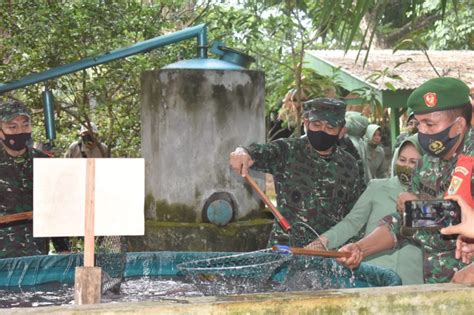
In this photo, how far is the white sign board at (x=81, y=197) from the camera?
3.42 metres

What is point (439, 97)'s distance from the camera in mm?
3736

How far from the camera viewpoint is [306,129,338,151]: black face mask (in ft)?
18.1

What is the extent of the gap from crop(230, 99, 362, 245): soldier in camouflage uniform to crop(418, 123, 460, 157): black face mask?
5.58 ft

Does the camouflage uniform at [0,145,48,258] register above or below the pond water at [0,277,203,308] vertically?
above

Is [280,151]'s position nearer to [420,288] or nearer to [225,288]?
[225,288]

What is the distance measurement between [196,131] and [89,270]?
3.82 metres

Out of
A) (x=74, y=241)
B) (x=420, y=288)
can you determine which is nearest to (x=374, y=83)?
(x=74, y=241)

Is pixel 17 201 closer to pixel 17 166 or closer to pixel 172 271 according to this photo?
pixel 17 166

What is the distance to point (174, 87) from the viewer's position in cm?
709

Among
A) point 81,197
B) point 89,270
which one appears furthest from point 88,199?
point 89,270

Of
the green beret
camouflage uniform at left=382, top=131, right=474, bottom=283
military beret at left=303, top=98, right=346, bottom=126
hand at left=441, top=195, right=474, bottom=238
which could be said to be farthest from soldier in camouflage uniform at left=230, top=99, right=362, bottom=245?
hand at left=441, top=195, right=474, bottom=238

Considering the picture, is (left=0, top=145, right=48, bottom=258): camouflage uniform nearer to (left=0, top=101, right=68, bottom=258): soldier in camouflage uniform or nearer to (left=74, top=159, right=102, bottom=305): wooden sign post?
(left=0, top=101, right=68, bottom=258): soldier in camouflage uniform

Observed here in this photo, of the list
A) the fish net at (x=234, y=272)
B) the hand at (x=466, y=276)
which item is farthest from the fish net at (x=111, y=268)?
the hand at (x=466, y=276)

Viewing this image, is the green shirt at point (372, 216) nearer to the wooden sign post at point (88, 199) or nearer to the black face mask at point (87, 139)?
the wooden sign post at point (88, 199)
